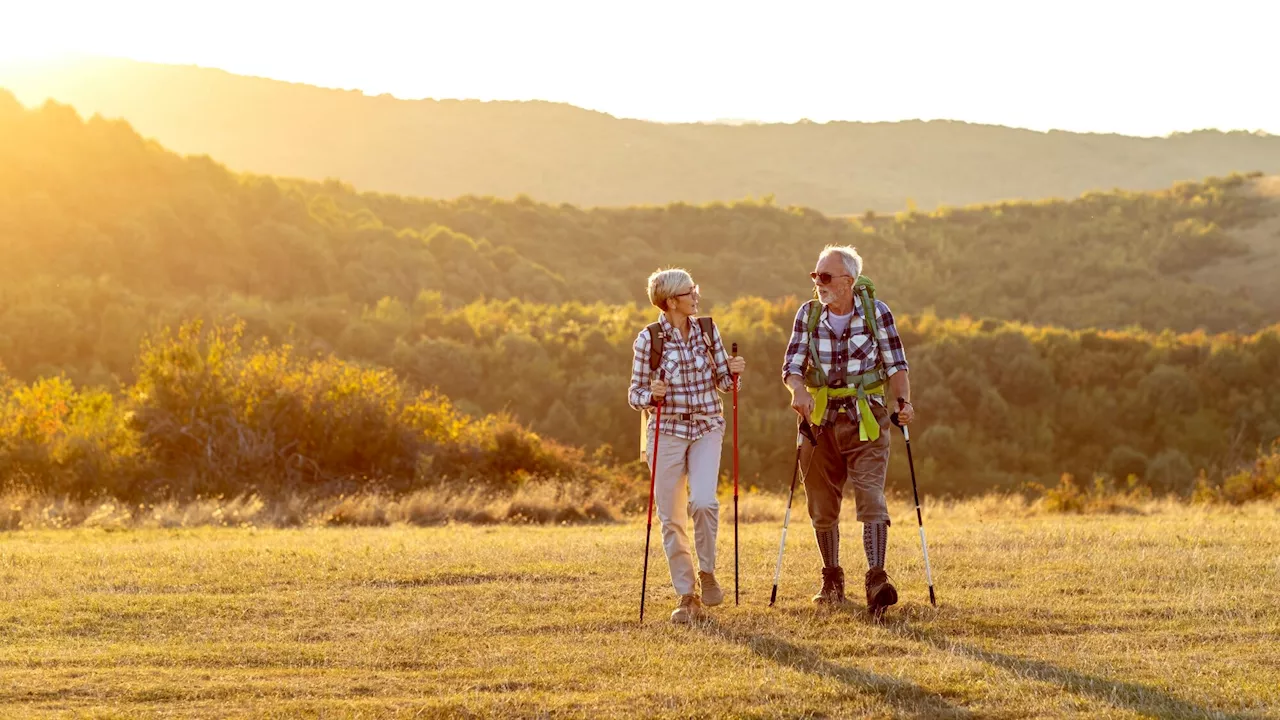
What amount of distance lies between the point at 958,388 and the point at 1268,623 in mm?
32539

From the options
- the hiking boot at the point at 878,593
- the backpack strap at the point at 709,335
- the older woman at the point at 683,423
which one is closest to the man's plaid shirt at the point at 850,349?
the older woman at the point at 683,423

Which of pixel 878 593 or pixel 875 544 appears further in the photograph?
pixel 875 544

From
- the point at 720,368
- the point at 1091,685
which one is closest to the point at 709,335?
the point at 720,368

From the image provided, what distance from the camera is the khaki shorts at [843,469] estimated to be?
905 cm

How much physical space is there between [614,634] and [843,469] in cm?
196

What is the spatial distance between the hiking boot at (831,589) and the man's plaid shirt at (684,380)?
4.13 ft

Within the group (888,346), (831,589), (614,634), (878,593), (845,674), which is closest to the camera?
(845,674)

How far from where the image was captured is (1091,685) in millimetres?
7070

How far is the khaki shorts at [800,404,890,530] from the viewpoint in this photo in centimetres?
905

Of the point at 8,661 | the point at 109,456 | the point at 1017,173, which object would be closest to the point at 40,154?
the point at 109,456

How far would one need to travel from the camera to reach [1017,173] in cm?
14512

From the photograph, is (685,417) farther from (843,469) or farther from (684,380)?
(843,469)

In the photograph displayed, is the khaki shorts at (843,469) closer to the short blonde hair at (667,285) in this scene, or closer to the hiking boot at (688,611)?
the hiking boot at (688,611)

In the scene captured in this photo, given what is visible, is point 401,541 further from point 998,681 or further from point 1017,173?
point 1017,173
